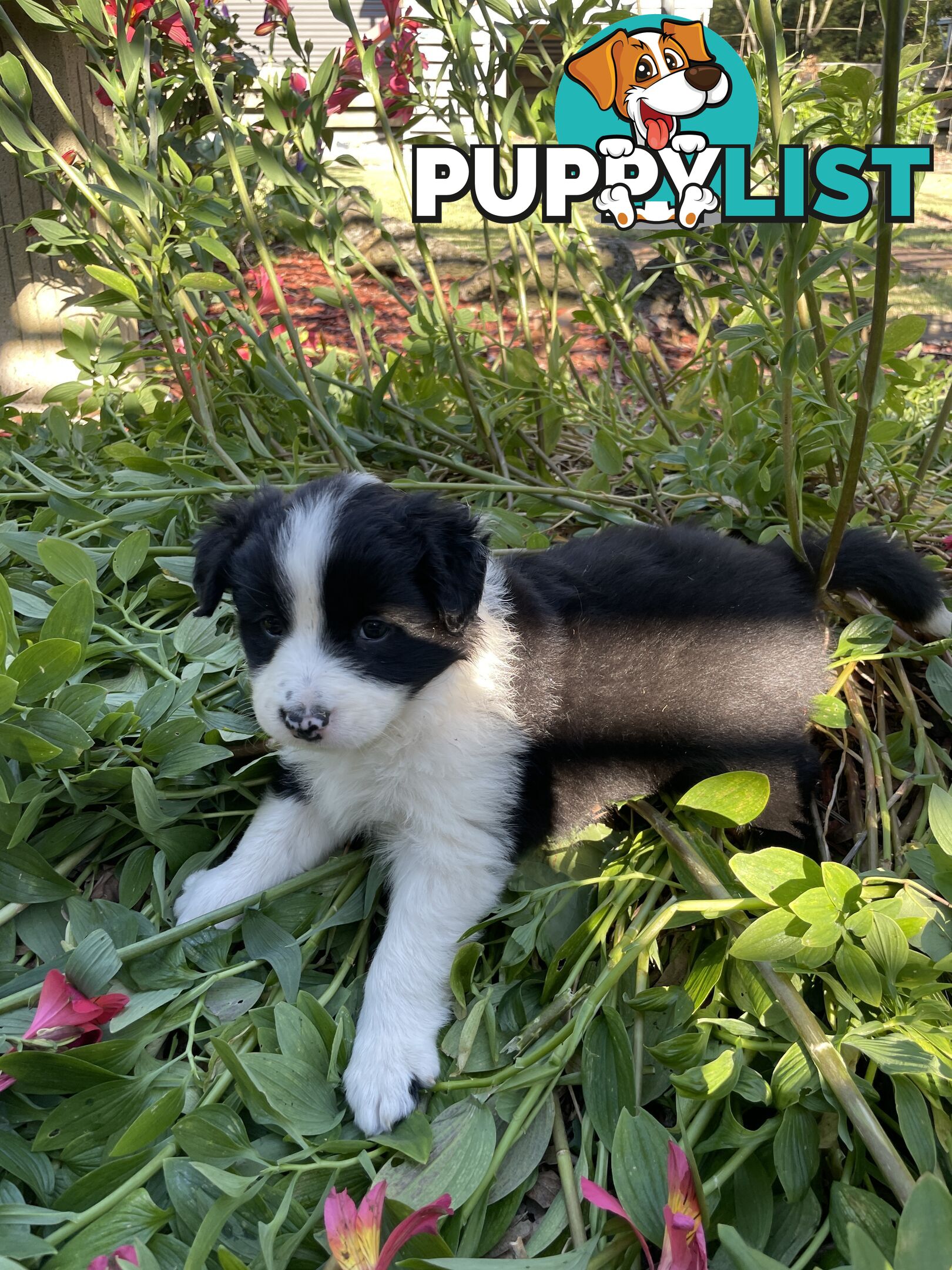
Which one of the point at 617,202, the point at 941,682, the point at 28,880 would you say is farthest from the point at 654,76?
the point at 28,880

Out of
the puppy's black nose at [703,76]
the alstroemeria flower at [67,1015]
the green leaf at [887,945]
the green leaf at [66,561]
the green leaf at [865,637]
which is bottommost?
the alstroemeria flower at [67,1015]

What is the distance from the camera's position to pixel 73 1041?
1.50 m

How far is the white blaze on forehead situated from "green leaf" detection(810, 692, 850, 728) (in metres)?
1.10

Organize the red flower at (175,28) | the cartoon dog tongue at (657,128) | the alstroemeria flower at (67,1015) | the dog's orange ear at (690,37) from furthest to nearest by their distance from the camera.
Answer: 1. the dog's orange ear at (690,37)
2. the cartoon dog tongue at (657,128)
3. the red flower at (175,28)
4. the alstroemeria flower at (67,1015)

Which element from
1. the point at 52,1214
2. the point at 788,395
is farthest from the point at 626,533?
the point at 52,1214

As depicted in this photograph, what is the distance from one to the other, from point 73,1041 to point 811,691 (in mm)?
1646

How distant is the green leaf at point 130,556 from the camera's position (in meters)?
2.33

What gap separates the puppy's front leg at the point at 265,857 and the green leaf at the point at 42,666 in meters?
0.53

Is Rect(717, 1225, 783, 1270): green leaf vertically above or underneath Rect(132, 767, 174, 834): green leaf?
underneath

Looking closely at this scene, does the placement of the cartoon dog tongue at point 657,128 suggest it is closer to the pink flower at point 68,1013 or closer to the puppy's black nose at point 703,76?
the puppy's black nose at point 703,76

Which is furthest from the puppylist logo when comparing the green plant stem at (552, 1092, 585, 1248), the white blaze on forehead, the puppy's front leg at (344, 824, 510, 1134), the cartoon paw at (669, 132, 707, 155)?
the green plant stem at (552, 1092, 585, 1248)

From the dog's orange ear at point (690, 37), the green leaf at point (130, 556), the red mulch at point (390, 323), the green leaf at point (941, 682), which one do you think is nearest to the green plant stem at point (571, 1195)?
the green leaf at point (941, 682)

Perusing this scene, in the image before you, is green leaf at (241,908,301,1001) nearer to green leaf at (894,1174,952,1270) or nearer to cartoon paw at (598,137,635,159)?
green leaf at (894,1174,952,1270)

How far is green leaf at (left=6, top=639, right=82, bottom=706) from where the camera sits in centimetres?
160
